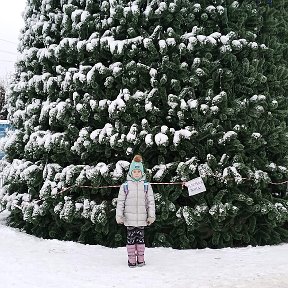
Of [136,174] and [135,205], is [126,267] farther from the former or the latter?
[136,174]

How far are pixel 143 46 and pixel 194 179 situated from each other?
203cm

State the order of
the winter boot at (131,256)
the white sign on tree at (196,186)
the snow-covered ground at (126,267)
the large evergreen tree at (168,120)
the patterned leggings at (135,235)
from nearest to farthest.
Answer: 1. the snow-covered ground at (126,267)
2. the winter boot at (131,256)
3. the patterned leggings at (135,235)
4. the white sign on tree at (196,186)
5. the large evergreen tree at (168,120)

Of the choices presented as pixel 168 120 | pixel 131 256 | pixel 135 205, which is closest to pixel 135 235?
pixel 131 256

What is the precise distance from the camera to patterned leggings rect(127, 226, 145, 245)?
653 cm

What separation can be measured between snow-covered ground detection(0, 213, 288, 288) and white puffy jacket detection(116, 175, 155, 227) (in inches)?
22.9

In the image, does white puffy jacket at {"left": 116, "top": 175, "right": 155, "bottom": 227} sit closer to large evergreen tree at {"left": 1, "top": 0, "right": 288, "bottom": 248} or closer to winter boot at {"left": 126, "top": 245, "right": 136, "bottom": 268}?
winter boot at {"left": 126, "top": 245, "right": 136, "bottom": 268}

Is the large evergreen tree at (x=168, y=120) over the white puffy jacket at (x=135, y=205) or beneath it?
over

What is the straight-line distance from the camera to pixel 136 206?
6.57 m

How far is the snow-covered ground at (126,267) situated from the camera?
5.69 metres

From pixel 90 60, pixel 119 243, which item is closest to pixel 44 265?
pixel 119 243

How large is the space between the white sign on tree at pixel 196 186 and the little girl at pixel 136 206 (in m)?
0.79

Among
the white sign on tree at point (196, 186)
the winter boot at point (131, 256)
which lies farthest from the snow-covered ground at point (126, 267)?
the white sign on tree at point (196, 186)

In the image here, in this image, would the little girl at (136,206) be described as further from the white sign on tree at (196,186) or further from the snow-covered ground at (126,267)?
the white sign on tree at (196,186)

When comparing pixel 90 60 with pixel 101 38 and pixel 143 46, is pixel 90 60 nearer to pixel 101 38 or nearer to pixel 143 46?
pixel 101 38
